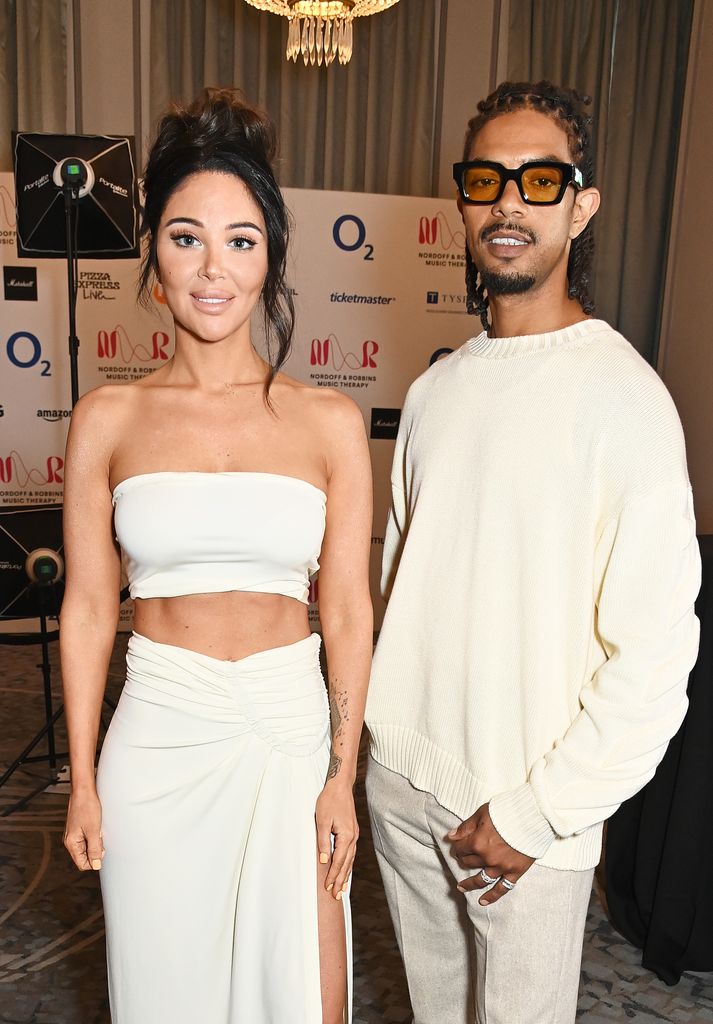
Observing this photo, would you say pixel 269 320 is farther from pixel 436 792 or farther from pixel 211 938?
pixel 211 938

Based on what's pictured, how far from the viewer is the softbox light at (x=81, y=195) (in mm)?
3594

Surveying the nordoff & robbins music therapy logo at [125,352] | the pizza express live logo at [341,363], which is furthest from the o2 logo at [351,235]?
the nordoff & robbins music therapy logo at [125,352]

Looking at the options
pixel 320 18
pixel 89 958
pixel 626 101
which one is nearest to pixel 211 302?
pixel 89 958

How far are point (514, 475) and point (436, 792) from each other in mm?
504

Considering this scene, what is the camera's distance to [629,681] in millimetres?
1312

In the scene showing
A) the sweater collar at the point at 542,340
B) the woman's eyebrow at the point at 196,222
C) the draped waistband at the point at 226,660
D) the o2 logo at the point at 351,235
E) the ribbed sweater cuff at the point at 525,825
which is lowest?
the ribbed sweater cuff at the point at 525,825

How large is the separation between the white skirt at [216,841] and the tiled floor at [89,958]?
3.30ft

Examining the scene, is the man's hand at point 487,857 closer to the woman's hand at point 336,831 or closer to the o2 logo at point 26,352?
the woman's hand at point 336,831

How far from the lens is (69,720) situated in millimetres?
1468

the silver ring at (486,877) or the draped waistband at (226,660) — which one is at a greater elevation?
the draped waistband at (226,660)

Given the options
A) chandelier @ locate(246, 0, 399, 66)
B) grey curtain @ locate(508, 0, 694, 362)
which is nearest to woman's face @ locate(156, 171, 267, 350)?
chandelier @ locate(246, 0, 399, 66)

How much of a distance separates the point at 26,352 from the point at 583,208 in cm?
424

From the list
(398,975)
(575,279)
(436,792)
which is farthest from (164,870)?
(398,975)

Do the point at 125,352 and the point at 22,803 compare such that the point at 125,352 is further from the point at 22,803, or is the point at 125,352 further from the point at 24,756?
the point at 22,803
